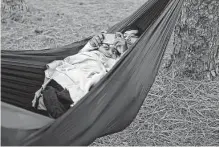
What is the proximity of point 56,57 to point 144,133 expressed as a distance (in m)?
0.65

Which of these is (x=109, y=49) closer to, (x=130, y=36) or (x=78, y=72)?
(x=130, y=36)

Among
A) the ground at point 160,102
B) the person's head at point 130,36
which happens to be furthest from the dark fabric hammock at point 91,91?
the ground at point 160,102

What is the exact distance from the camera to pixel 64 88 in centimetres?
162

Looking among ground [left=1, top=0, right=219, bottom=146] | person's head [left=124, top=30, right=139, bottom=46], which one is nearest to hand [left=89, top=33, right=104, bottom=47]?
person's head [left=124, top=30, right=139, bottom=46]

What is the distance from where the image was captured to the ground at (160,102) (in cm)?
184

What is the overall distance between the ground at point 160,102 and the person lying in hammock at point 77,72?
0.35 metres

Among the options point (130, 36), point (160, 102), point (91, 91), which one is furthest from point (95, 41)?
point (91, 91)

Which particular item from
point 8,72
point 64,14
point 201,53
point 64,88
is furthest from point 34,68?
point 64,14

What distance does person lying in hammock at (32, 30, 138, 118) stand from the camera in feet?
5.00

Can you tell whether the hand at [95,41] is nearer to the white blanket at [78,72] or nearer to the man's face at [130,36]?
the white blanket at [78,72]

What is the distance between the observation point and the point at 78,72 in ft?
5.68

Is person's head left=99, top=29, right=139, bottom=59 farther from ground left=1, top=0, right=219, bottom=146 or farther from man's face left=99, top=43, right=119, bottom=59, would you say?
ground left=1, top=0, right=219, bottom=146

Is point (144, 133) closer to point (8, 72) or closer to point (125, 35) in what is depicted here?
point (125, 35)

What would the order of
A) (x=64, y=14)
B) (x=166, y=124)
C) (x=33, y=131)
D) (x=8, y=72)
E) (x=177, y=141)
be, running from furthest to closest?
1. (x=64, y=14)
2. (x=166, y=124)
3. (x=177, y=141)
4. (x=8, y=72)
5. (x=33, y=131)
